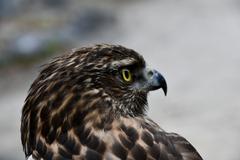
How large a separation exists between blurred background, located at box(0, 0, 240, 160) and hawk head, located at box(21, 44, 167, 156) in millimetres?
6434

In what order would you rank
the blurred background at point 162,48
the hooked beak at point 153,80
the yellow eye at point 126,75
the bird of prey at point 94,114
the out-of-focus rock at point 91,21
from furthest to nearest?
1. the out-of-focus rock at point 91,21
2. the blurred background at point 162,48
3. the hooked beak at point 153,80
4. the yellow eye at point 126,75
5. the bird of prey at point 94,114

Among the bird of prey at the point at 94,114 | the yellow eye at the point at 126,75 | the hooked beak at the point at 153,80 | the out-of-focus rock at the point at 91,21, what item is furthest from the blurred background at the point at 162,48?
the bird of prey at the point at 94,114

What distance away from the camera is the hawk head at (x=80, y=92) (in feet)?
14.5

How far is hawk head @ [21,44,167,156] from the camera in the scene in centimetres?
441

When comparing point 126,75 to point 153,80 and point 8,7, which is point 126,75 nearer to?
point 153,80

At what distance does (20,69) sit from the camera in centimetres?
1560

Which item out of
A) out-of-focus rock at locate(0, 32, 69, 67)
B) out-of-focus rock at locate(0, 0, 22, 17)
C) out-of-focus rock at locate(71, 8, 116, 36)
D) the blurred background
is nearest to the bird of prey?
the blurred background

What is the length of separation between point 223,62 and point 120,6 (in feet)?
15.5

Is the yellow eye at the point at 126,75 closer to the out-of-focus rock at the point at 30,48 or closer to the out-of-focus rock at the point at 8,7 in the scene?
the out-of-focus rock at the point at 30,48

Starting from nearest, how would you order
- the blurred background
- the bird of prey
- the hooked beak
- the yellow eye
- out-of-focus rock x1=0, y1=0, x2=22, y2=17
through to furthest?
the bird of prey → the yellow eye → the hooked beak → the blurred background → out-of-focus rock x1=0, y1=0, x2=22, y2=17

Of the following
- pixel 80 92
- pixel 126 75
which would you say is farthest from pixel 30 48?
pixel 80 92

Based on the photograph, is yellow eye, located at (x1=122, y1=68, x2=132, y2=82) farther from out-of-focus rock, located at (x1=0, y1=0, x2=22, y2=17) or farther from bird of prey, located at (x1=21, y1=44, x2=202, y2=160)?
out-of-focus rock, located at (x1=0, y1=0, x2=22, y2=17)

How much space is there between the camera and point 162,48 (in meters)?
16.3

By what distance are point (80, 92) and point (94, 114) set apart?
168mm
